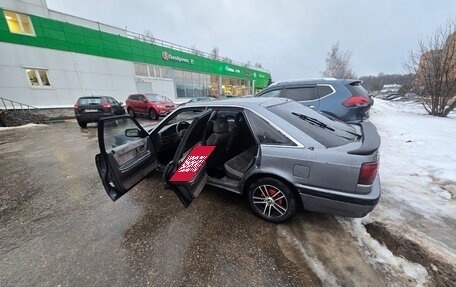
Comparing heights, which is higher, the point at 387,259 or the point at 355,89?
the point at 355,89

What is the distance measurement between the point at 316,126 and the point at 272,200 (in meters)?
1.08

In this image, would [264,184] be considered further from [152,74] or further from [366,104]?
[152,74]

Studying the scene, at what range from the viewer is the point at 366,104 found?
4.96m

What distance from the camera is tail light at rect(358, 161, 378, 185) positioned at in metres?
1.99

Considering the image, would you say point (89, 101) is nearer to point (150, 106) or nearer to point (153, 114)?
point (150, 106)

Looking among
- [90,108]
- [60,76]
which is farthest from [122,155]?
[60,76]

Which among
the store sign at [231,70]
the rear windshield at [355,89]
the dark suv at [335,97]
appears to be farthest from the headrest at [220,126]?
the store sign at [231,70]

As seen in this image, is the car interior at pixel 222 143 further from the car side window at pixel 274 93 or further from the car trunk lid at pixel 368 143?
the car side window at pixel 274 93

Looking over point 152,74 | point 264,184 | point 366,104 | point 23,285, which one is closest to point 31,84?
point 152,74

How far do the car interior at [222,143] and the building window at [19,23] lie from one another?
52.2ft

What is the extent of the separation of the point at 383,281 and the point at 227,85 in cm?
3323

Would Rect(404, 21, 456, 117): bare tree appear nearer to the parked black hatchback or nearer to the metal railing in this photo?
the parked black hatchback

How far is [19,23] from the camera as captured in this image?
1255 cm

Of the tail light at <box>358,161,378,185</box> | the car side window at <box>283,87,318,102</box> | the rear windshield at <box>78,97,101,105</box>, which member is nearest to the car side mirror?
the tail light at <box>358,161,378,185</box>
